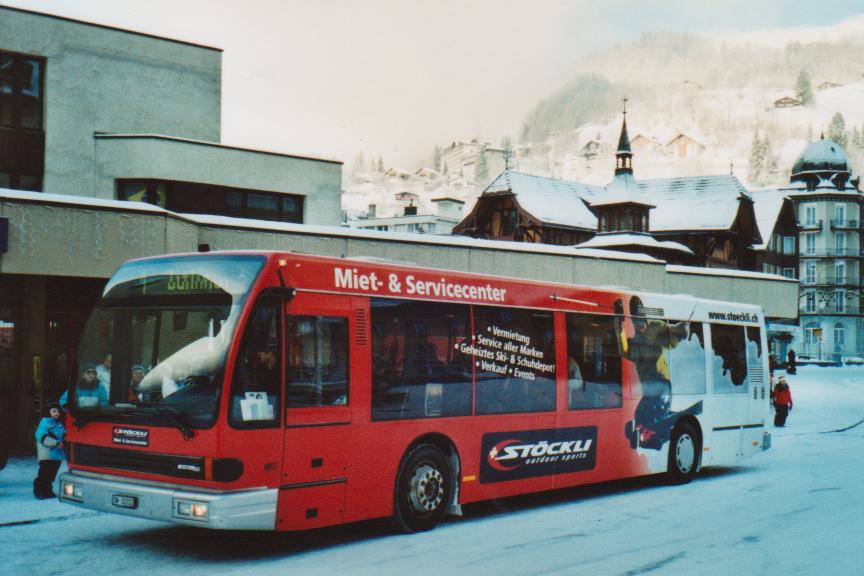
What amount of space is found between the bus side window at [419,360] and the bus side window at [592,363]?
221 cm

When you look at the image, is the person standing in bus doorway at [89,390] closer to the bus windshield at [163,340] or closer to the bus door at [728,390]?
the bus windshield at [163,340]

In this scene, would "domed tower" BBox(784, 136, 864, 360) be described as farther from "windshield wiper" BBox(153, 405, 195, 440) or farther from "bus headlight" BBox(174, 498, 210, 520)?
"bus headlight" BBox(174, 498, 210, 520)

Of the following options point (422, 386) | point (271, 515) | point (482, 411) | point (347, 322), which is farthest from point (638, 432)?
point (271, 515)

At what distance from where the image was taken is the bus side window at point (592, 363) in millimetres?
12977

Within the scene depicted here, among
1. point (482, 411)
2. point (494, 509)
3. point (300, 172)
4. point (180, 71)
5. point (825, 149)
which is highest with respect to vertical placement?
point (825, 149)

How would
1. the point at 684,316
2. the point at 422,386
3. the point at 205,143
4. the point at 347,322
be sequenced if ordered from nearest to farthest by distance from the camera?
the point at 347,322 → the point at 422,386 → the point at 684,316 → the point at 205,143

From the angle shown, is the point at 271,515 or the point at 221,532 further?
the point at 221,532

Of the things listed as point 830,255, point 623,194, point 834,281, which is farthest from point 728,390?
point 834,281

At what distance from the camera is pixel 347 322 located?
32.3ft

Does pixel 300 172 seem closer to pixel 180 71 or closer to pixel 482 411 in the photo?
pixel 180 71

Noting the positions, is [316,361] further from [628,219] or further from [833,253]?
[833,253]

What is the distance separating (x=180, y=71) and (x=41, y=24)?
14.4 feet

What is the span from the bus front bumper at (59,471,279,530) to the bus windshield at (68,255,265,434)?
61 centimetres

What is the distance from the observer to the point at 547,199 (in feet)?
233
